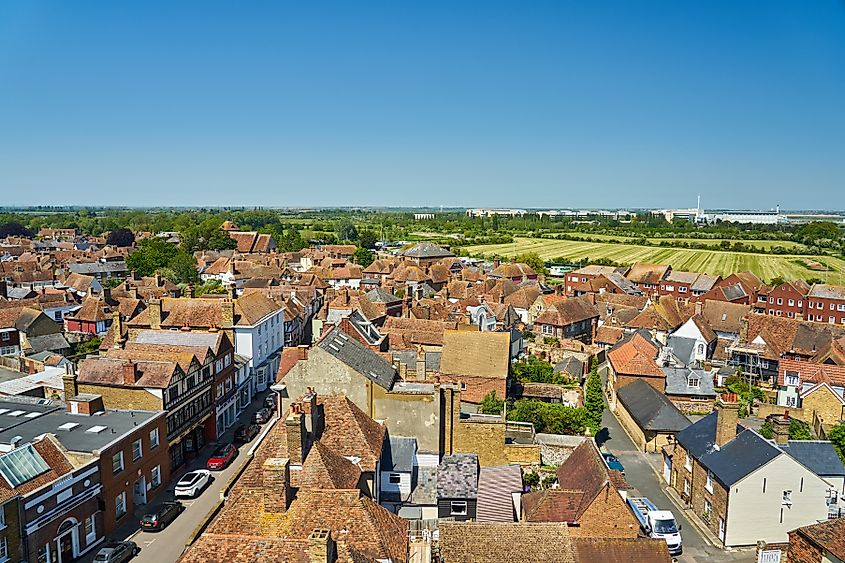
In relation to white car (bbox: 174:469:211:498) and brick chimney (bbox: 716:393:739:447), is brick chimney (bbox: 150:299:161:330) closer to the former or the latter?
white car (bbox: 174:469:211:498)

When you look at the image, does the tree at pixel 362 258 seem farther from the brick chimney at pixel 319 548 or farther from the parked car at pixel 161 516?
the brick chimney at pixel 319 548

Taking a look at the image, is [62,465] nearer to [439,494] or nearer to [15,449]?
[15,449]

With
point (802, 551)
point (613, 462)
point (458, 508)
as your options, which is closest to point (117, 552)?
point (458, 508)

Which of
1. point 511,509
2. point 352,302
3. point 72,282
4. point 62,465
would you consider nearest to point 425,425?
point 511,509

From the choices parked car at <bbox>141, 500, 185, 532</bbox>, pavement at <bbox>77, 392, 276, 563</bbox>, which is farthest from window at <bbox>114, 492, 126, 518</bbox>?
parked car at <bbox>141, 500, 185, 532</bbox>

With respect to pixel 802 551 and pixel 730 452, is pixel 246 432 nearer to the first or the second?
pixel 730 452

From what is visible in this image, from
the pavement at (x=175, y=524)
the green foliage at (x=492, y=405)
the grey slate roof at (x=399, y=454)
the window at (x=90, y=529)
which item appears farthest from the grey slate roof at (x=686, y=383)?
the window at (x=90, y=529)
